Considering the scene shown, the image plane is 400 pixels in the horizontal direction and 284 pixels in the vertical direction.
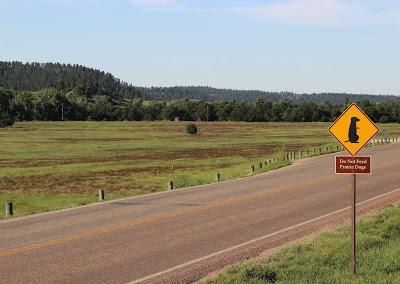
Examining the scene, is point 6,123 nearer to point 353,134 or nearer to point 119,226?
point 119,226

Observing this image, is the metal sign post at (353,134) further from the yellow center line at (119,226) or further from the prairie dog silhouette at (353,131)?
the yellow center line at (119,226)

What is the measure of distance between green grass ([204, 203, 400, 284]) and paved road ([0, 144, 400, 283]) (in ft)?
3.37

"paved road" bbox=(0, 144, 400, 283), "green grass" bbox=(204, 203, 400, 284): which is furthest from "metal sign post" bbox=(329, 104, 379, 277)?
"paved road" bbox=(0, 144, 400, 283)

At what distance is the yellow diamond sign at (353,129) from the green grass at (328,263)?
1.92m

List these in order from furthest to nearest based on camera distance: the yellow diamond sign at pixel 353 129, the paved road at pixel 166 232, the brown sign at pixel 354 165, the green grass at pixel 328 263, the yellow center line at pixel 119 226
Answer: the yellow center line at pixel 119 226
the paved road at pixel 166 232
the yellow diamond sign at pixel 353 129
the brown sign at pixel 354 165
the green grass at pixel 328 263

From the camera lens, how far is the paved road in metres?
10.9

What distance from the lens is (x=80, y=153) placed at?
→ 72.1m

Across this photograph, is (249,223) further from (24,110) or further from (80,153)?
(24,110)

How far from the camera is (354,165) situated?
9.45m

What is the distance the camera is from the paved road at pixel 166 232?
10.9 meters

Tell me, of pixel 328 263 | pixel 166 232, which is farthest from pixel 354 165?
pixel 166 232

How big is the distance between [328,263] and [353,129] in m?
2.37

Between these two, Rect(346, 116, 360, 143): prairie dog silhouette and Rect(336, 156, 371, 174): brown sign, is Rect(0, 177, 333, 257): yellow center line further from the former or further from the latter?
Rect(346, 116, 360, 143): prairie dog silhouette

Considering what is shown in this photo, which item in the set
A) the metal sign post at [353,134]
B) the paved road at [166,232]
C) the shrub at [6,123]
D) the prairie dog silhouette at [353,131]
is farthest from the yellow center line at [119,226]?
the shrub at [6,123]
